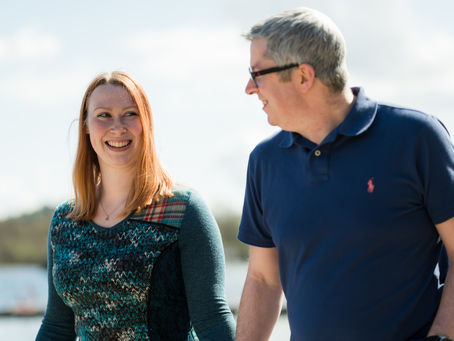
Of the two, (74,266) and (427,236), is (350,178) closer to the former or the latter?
(427,236)

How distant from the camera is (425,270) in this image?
7.07 ft

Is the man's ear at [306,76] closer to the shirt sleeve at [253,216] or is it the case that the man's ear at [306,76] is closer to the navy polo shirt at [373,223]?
the navy polo shirt at [373,223]

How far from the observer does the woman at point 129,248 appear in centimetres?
272

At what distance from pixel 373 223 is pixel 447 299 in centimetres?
31

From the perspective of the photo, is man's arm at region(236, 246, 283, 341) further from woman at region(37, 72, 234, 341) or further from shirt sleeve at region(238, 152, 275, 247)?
woman at region(37, 72, 234, 341)

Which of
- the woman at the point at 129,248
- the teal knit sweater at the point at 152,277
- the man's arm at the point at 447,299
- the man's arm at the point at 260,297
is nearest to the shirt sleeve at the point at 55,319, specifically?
the woman at the point at 129,248

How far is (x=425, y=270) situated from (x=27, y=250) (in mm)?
47155

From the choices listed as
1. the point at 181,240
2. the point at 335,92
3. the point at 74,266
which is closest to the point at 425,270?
the point at 335,92

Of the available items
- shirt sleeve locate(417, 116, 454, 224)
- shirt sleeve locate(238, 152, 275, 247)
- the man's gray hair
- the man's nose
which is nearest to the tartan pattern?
shirt sleeve locate(238, 152, 275, 247)

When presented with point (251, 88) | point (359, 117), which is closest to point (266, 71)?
point (251, 88)

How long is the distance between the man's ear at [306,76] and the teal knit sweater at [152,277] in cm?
83

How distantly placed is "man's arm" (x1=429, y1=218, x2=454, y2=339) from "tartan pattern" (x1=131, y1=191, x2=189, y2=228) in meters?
1.08

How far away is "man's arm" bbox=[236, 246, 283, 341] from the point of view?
251 cm

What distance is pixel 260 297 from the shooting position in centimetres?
254
